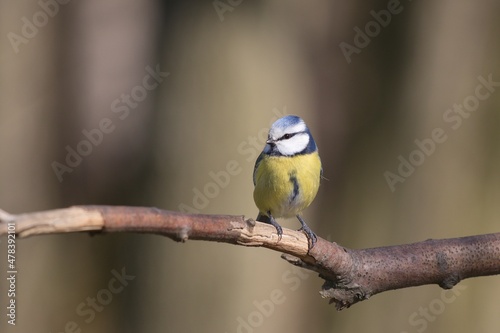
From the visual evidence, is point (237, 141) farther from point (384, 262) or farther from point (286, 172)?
point (384, 262)

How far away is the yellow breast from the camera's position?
3219mm

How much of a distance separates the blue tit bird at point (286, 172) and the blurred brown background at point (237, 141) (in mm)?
1211

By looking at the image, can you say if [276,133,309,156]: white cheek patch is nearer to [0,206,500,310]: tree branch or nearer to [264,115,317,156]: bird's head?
[264,115,317,156]: bird's head

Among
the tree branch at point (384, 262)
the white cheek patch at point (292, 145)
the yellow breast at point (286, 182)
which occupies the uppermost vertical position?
the white cheek patch at point (292, 145)

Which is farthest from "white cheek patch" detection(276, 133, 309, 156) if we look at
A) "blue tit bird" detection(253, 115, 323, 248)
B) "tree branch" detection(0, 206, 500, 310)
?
"tree branch" detection(0, 206, 500, 310)

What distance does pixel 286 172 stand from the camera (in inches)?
127

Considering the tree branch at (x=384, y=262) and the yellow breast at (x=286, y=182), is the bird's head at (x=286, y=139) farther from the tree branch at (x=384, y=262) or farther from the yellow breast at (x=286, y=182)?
the tree branch at (x=384, y=262)

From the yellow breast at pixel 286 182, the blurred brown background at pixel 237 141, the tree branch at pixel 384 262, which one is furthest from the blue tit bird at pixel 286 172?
the blurred brown background at pixel 237 141

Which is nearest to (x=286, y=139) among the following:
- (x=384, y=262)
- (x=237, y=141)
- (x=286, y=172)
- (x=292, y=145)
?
(x=292, y=145)

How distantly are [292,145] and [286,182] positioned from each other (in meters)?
0.23

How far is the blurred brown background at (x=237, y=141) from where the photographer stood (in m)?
4.58

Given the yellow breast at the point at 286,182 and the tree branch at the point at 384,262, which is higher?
the yellow breast at the point at 286,182

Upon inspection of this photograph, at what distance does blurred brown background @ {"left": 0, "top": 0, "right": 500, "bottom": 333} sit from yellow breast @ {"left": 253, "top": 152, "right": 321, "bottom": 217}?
1223mm

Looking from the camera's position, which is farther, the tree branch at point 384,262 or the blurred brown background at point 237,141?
the blurred brown background at point 237,141
